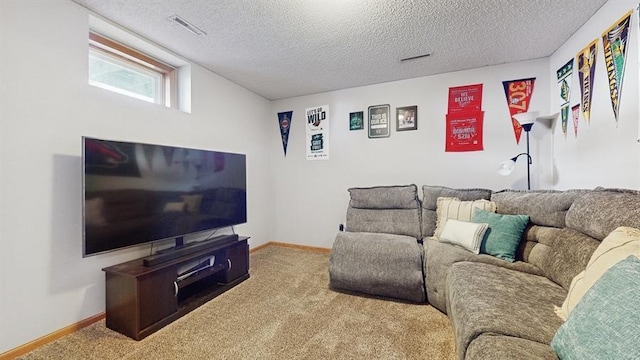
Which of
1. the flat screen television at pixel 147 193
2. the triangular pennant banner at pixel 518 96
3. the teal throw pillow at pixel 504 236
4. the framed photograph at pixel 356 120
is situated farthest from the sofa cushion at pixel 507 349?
the framed photograph at pixel 356 120

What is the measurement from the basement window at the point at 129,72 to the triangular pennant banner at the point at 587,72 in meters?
3.84

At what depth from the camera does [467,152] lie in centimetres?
301

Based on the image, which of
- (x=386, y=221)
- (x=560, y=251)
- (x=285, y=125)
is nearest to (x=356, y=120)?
(x=285, y=125)

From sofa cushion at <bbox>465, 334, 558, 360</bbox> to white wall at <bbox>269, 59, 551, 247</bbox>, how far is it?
237cm

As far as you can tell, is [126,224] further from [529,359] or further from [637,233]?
[637,233]

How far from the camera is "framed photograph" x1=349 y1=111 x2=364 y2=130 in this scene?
3512mm

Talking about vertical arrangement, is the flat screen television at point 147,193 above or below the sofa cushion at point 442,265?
above

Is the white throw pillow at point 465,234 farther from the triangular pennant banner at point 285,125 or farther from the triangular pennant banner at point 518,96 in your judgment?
the triangular pennant banner at point 285,125

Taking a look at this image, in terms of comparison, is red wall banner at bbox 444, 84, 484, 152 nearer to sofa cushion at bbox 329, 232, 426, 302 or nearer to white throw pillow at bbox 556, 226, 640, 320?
sofa cushion at bbox 329, 232, 426, 302

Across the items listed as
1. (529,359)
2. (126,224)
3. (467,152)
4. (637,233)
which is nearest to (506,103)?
(467,152)

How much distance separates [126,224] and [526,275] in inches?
109

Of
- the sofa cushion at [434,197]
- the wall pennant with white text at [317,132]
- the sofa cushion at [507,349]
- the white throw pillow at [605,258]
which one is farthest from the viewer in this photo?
the wall pennant with white text at [317,132]

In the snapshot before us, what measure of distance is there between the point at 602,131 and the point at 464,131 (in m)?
1.21

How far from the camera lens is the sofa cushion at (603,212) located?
1215 millimetres
